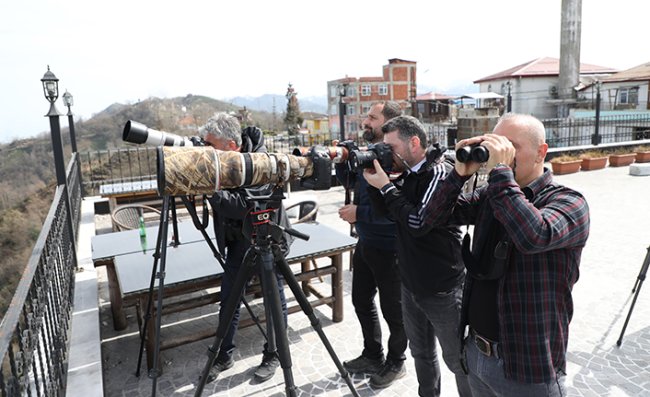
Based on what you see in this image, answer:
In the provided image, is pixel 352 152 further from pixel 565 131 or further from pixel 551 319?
pixel 565 131

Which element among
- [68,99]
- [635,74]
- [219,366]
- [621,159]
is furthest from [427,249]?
[635,74]

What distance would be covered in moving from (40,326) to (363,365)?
77.3 inches

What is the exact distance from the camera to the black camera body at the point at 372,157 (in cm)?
204

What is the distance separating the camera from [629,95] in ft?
105

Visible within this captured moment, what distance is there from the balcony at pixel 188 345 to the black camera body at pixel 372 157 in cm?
147

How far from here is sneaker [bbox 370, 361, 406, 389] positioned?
2.95m

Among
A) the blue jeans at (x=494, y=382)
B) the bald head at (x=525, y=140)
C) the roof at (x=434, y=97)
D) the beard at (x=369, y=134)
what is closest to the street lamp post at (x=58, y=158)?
the beard at (x=369, y=134)

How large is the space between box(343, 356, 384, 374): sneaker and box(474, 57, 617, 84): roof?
144 ft

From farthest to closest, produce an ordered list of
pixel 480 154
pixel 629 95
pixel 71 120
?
pixel 629 95, pixel 71 120, pixel 480 154

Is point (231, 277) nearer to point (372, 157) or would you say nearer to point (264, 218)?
point (264, 218)

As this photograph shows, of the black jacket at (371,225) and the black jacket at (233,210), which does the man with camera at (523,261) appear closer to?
the black jacket at (371,225)

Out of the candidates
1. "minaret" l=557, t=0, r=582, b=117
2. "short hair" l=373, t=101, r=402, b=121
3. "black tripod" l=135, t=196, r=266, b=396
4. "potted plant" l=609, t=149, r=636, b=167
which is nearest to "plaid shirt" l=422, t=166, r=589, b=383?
"black tripod" l=135, t=196, r=266, b=396

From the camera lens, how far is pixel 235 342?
3.61m

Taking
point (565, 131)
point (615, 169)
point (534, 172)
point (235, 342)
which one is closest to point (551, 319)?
point (534, 172)
